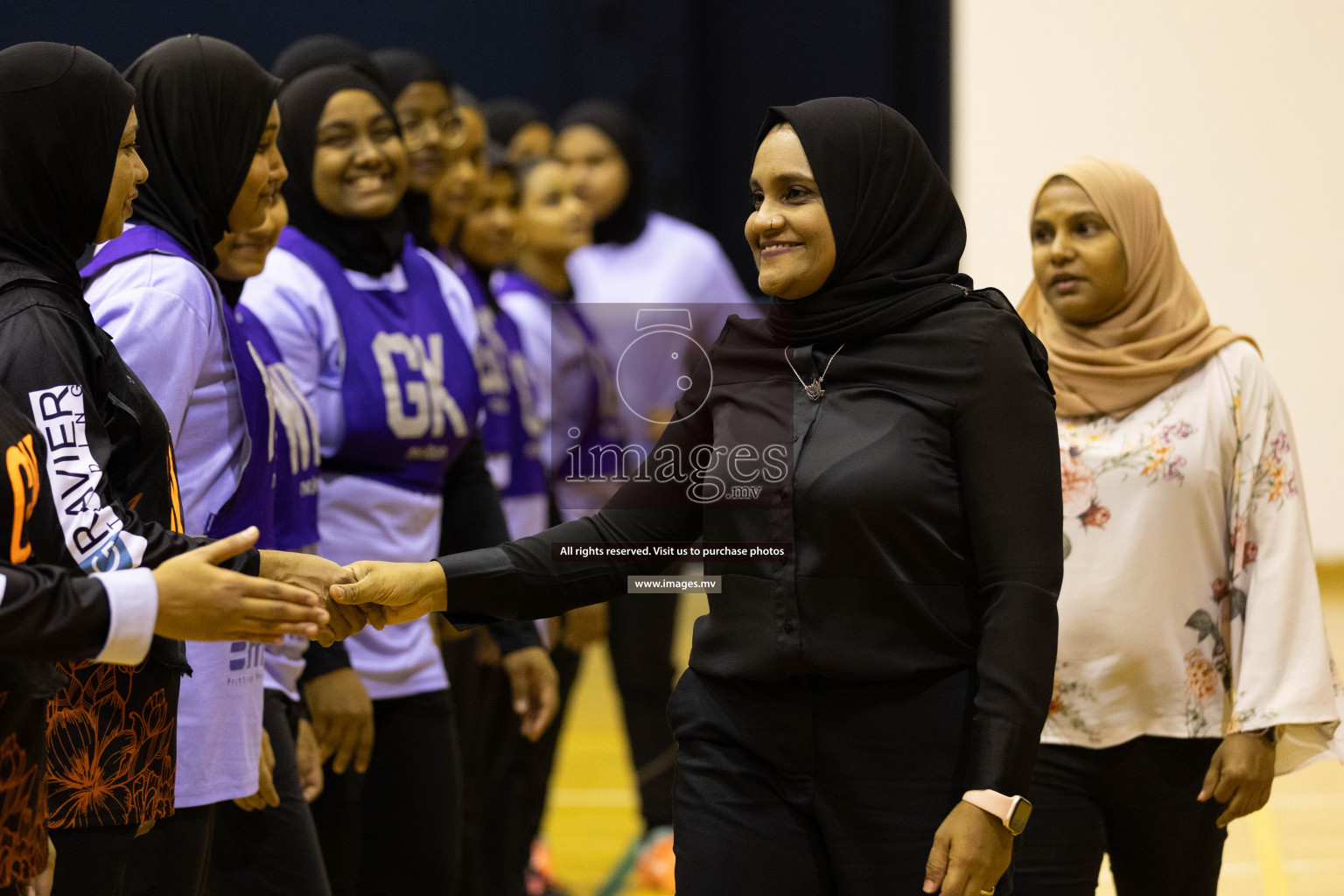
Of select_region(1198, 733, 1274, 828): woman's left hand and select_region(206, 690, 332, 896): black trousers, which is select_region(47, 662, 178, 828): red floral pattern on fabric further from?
select_region(1198, 733, 1274, 828): woman's left hand

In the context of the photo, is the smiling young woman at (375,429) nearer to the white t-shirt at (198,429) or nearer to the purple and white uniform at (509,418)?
the white t-shirt at (198,429)

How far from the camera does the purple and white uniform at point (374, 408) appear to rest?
269 cm

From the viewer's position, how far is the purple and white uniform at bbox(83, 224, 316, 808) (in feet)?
6.49

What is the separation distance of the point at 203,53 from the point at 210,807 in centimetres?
112

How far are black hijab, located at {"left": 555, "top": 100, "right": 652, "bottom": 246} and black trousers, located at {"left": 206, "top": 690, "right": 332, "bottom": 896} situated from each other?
134 inches

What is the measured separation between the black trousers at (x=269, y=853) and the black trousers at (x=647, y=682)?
2.12 metres

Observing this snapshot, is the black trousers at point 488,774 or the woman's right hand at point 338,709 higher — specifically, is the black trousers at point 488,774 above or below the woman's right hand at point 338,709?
below

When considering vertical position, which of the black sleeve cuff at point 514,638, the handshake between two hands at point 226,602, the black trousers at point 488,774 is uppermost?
the handshake between two hands at point 226,602

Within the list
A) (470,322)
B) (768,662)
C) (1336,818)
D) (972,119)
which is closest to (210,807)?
(768,662)

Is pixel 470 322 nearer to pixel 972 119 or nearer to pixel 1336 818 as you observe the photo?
pixel 972 119

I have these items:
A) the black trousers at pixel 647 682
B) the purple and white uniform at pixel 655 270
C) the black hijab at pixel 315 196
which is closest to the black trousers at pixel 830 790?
the black hijab at pixel 315 196

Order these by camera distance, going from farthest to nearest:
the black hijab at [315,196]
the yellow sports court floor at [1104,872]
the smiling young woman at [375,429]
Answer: the yellow sports court floor at [1104,872], the black hijab at [315,196], the smiling young woman at [375,429]

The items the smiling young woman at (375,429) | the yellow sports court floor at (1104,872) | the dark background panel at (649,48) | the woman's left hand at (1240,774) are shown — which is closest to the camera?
the woman's left hand at (1240,774)

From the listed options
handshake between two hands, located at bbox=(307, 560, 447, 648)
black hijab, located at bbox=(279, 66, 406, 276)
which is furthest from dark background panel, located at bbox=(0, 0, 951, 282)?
handshake between two hands, located at bbox=(307, 560, 447, 648)
